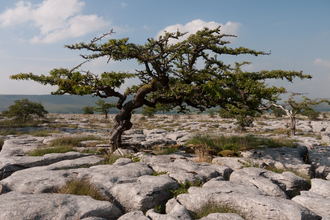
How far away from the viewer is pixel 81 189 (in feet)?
16.0

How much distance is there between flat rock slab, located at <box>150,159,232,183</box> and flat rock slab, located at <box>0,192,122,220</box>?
2.56 metres

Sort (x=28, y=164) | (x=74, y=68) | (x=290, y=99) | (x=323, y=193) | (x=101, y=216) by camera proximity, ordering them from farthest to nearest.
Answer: (x=290, y=99)
(x=74, y=68)
(x=28, y=164)
(x=323, y=193)
(x=101, y=216)

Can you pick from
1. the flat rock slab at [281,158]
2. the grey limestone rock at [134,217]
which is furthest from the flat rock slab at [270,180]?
the grey limestone rock at [134,217]

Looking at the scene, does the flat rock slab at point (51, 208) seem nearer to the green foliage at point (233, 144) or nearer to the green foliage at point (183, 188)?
the green foliage at point (183, 188)

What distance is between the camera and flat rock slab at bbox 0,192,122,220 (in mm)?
3439

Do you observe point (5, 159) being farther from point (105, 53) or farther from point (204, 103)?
point (204, 103)

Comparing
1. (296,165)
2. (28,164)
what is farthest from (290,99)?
(28,164)

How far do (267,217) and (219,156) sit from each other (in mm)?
5772

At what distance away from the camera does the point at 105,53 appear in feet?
27.3

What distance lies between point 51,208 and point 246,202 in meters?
4.29

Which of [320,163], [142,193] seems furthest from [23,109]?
[320,163]

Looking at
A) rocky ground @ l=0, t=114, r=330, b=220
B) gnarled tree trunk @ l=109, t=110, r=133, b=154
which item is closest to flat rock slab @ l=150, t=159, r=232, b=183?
rocky ground @ l=0, t=114, r=330, b=220

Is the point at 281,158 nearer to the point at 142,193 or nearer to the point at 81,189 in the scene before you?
the point at 142,193

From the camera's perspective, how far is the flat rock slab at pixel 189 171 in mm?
6191
